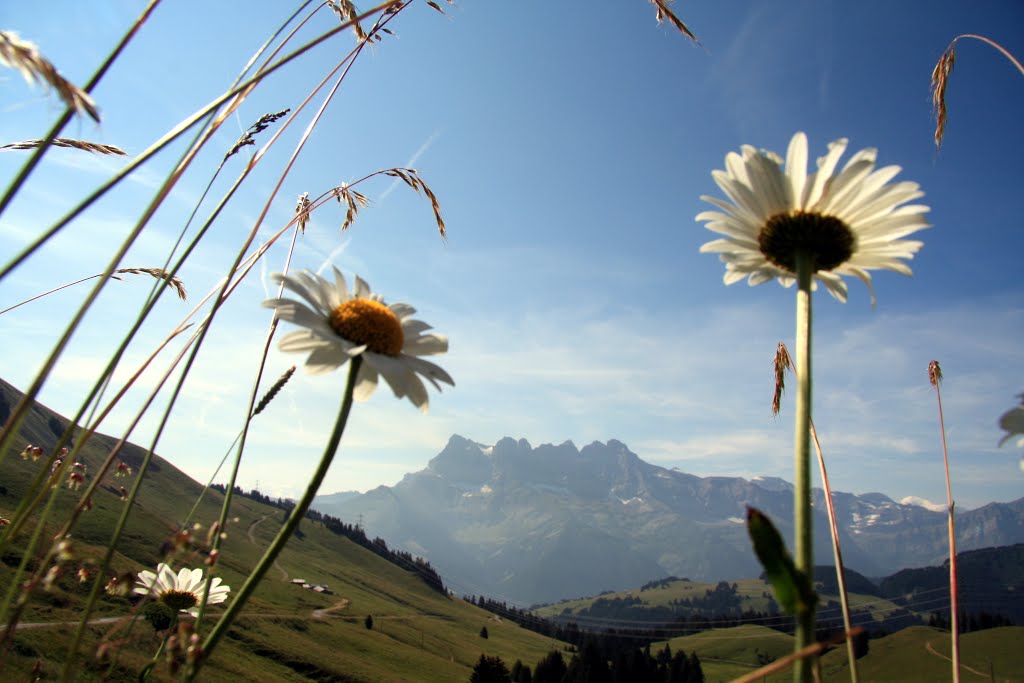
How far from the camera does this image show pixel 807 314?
1918mm

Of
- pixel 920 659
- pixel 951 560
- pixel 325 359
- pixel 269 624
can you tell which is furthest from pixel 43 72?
pixel 920 659

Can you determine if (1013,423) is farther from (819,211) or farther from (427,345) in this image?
(427,345)

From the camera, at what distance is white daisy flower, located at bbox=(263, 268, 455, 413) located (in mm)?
2352

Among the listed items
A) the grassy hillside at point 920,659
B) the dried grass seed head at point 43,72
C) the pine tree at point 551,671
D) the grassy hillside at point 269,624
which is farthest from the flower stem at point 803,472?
the grassy hillside at point 920,659

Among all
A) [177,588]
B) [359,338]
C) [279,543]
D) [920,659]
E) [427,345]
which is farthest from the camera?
[920,659]

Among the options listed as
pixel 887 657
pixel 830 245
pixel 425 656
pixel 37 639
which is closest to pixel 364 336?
pixel 830 245

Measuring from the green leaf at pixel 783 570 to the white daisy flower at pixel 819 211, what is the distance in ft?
4.57

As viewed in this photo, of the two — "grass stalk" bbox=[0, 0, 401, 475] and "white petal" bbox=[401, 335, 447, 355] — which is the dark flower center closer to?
"grass stalk" bbox=[0, 0, 401, 475]

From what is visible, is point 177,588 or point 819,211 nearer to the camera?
point 819,211

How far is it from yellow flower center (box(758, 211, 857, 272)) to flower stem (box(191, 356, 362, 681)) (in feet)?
6.19

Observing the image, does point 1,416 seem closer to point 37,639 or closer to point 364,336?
point 37,639

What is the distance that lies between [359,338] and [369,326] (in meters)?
0.09

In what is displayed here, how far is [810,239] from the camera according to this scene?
7.82 feet

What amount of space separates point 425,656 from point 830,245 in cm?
14854
